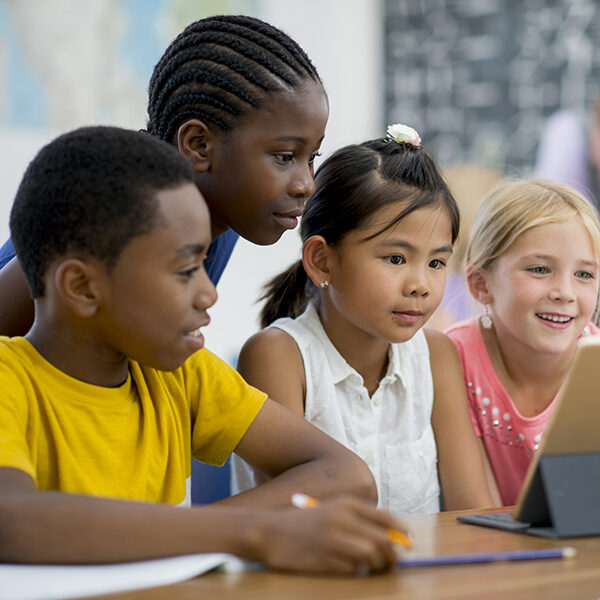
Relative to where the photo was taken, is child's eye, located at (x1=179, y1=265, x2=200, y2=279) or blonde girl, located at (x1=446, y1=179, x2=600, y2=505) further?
blonde girl, located at (x1=446, y1=179, x2=600, y2=505)

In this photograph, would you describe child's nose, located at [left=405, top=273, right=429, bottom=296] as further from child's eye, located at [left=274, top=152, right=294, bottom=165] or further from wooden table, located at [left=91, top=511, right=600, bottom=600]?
wooden table, located at [left=91, top=511, right=600, bottom=600]

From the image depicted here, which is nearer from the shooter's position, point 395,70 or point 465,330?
point 465,330

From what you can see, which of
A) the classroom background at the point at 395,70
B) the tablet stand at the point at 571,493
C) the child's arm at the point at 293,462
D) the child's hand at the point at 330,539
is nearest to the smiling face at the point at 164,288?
the child's arm at the point at 293,462

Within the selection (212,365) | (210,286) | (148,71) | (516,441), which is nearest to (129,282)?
(210,286)

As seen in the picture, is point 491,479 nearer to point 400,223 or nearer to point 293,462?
point 400,223

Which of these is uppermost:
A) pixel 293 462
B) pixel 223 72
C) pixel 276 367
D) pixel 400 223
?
pixel 223 72

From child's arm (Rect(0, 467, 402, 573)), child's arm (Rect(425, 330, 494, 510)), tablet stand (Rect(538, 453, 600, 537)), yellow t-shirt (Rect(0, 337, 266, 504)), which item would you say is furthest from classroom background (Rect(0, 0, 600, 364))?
child's arm (Rect(0, 467, 402, 573))

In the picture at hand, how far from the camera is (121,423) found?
40.9 inches

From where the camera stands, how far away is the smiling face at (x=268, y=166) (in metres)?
1.30

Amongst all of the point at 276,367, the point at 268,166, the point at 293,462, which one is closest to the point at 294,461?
the point at 293,462

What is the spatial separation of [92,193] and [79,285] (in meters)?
0.10

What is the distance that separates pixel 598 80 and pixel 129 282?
3.62m

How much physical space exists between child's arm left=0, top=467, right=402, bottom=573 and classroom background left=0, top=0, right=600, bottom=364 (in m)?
2.85

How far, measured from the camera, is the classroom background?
11.6 feet
